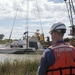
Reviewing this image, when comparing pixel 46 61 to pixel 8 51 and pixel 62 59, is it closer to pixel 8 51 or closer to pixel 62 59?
pixel 62 59

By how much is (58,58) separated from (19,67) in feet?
30.4

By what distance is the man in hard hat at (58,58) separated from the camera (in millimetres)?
4484

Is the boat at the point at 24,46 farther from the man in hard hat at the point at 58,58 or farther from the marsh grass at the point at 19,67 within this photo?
the man in hard hat at the point at 58,58

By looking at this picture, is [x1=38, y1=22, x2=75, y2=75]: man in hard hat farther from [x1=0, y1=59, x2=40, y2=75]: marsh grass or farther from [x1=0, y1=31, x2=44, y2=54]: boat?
[x1=0, y1=31, x2=44, y2=54]: boat

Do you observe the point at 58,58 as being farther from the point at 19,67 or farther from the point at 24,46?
the point at 24,46

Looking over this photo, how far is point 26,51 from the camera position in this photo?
3625 cm

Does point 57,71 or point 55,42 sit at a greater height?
point 55,42

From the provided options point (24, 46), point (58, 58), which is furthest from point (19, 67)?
point (24, 46)

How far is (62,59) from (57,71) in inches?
7.1

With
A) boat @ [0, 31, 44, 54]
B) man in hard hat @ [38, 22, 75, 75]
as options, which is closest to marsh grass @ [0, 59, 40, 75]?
man in hard hat @ [38, 22, 75, 75]

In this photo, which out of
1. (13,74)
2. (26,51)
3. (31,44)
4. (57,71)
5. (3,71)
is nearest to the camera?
(57,71)

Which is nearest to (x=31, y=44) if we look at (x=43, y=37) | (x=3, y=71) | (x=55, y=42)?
(x=43, y=37)

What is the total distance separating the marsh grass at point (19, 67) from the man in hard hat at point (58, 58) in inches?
294

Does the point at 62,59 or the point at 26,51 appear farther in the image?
the point at 26,51
